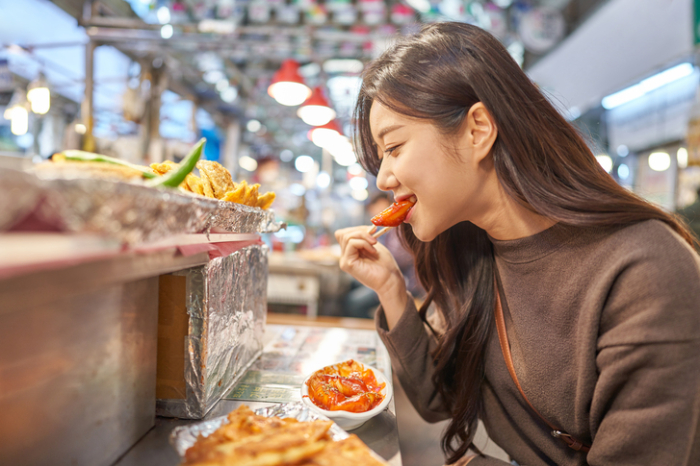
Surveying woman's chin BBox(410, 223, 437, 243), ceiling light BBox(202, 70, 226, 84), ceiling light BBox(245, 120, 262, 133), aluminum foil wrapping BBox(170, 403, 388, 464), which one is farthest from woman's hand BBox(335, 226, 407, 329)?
ceiling light BBox(245, 120, 262, 133)

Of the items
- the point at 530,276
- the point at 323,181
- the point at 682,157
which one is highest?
the point at 682,157

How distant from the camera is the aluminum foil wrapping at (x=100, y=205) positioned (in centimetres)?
45

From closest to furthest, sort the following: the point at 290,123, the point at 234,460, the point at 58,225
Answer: the point at 58,225 → the point at 234,460 → the point at 290,123

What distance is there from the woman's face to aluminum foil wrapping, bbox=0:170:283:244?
62 cm

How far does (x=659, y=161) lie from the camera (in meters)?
5.43

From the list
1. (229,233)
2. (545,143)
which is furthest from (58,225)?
(545,143)

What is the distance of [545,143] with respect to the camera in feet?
3.55

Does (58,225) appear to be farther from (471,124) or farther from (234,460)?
(471,124)

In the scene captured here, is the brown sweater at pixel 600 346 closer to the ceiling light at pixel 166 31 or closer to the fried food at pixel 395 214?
the fried food at pixel 395 214

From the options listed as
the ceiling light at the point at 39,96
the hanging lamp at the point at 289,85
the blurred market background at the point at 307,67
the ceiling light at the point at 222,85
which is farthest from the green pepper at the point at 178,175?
the ceiling light at the point at 222,85

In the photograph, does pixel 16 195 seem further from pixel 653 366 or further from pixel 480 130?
pixel 653 366

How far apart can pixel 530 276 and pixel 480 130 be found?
1.57 feet

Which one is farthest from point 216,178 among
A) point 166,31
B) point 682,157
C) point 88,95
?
point 682,157

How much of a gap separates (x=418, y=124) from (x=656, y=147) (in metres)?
6.06
